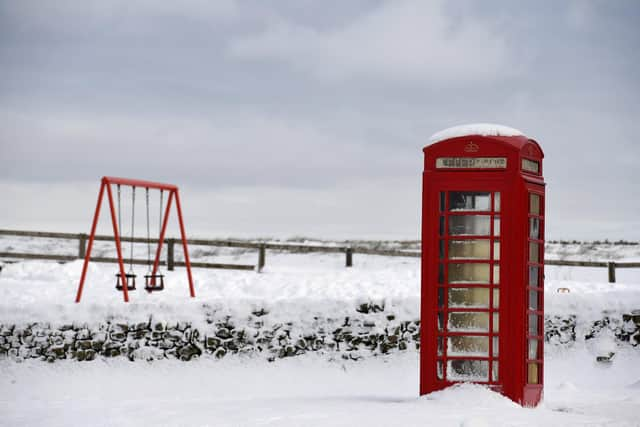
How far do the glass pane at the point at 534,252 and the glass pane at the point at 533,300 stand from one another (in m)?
0.36

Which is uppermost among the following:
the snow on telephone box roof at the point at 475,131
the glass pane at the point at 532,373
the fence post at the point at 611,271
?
the snow on telephone box roof at the point at 475,131

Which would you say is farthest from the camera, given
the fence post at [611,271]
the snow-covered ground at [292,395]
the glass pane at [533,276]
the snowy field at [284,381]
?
the fence post at [611,271]

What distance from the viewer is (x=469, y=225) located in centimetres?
775

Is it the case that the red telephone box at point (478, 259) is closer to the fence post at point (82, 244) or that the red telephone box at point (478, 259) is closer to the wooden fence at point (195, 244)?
the wooden fence at point (195, 244)

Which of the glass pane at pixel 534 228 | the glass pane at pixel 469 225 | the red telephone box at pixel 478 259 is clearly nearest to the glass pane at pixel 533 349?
the red telephone box at pixel 478 259

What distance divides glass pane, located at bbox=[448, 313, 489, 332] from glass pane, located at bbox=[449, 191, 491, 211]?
1.12 meters

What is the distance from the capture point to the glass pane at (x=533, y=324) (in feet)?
26.5

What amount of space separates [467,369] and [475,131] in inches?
98.2

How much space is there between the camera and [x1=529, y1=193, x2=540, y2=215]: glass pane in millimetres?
7911

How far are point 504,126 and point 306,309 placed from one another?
480cm

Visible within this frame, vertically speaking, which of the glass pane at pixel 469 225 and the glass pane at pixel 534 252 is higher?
the glass pane at pixel 469 225

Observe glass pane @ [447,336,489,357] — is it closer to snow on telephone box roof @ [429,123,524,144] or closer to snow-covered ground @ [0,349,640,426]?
snow-covered ground @ [0,349,640,426]

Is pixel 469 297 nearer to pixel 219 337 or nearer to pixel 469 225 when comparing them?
pixel 469 225

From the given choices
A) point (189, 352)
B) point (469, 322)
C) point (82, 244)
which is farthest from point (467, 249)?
point (82, 244)
